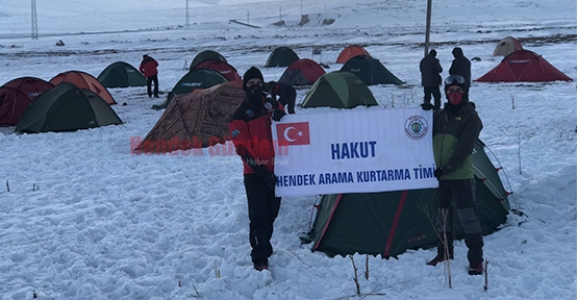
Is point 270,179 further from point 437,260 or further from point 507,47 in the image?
point 507,47

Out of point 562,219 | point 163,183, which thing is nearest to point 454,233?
point 562,219

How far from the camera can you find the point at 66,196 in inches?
311

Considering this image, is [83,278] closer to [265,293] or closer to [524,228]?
[265,293]

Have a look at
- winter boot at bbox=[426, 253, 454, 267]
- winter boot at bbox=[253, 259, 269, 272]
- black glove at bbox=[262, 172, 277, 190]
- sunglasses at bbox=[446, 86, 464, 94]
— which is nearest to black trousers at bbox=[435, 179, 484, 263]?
winter boot at bbox=[426, 253, 454, 267]

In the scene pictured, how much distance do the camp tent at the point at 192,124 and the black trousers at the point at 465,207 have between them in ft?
20.8

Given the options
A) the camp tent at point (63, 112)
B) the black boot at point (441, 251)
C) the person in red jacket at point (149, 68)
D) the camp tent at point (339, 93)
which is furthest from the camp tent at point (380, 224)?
the person in red jacket at point (149, 68)

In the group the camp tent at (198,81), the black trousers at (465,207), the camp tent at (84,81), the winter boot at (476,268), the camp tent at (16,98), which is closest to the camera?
the black trousers at (465,207)

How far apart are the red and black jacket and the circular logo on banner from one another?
130 centimetres

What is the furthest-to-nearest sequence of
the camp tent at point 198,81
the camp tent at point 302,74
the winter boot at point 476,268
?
the camp tent at point 302,74, the camp tent at point 198,81, the winter boot at point 476,268

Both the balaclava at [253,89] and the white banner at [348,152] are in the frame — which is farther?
the white banner at [348,152]

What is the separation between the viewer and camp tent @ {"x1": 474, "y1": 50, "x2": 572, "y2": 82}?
16906 mm

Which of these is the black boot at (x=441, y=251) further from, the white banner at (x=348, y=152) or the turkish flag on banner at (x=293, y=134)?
the turkish flag on banner at (x=293, y=134)

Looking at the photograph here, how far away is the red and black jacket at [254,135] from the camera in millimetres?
4902

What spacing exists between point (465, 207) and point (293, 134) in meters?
1.73
